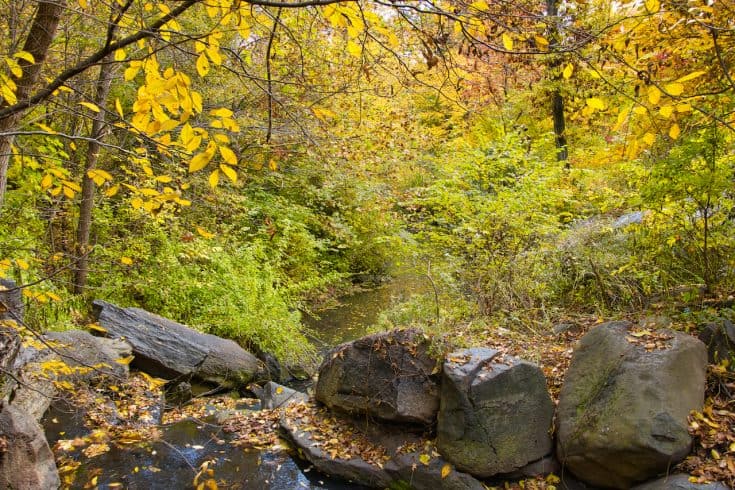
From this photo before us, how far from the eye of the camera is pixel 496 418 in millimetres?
4555

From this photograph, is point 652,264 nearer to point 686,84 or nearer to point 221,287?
point 686,84

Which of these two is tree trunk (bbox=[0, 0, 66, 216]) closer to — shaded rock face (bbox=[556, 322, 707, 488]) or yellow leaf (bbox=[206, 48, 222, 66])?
yellow leaf (bbox=[206, 48, 222, 66])

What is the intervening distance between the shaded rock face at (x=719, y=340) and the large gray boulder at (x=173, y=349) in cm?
571

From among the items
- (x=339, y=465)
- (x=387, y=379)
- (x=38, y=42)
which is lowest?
(x=339, y=465)

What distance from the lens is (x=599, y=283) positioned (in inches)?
236

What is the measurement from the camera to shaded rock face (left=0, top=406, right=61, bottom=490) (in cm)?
368

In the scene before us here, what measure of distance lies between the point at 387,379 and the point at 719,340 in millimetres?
2948

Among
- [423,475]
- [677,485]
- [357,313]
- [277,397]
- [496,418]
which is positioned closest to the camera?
[677,485]

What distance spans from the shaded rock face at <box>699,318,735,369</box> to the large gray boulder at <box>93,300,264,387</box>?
5707 millimetres

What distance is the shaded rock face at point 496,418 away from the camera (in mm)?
4480

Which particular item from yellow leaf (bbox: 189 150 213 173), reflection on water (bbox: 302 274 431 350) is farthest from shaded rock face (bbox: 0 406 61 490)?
reflection on water (bbox: 302 274 431 350)

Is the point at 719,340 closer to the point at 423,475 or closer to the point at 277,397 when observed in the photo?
the point at 423,475

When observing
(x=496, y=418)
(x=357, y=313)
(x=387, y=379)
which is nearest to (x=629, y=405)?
(x=496, y=418)

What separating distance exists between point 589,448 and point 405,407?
168cm
